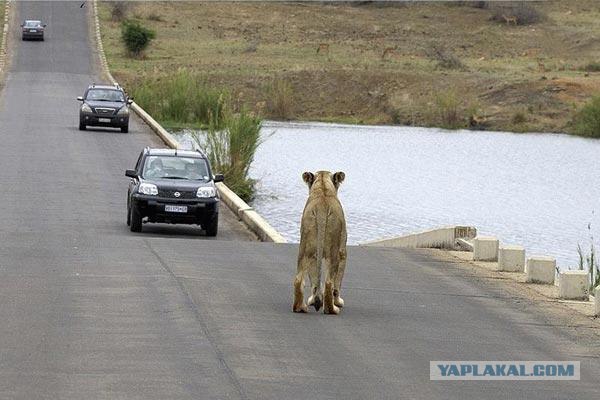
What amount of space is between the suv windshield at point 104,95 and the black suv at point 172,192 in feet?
89.4

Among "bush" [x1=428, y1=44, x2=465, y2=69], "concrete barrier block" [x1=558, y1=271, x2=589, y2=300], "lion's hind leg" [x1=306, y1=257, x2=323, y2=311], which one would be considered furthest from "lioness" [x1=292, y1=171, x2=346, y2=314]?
"bush" [x1=428, y1=44, x2=465, y2=69]

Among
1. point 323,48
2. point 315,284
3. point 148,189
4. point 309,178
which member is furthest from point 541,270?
point 323,48

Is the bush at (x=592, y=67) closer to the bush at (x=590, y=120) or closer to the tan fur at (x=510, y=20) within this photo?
the bush at (x=590, y=120)

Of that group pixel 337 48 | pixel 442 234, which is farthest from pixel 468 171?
pixel 337 48

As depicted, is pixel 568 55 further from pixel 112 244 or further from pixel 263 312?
pixel 263 312

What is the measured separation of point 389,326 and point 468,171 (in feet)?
142

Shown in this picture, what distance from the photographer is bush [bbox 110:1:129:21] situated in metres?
119

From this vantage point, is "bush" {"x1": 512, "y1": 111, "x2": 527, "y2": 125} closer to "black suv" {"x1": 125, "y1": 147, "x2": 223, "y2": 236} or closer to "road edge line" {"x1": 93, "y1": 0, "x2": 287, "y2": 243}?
"road edge line" {"x1": 93, "y1": 0, "x2": 287, "y2": 243}

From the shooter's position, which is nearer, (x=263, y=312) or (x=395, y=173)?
(x=263, y=312)

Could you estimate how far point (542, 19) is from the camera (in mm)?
121438

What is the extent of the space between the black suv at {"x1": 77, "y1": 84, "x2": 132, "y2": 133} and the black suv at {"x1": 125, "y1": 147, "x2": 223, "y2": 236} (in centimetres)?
2591

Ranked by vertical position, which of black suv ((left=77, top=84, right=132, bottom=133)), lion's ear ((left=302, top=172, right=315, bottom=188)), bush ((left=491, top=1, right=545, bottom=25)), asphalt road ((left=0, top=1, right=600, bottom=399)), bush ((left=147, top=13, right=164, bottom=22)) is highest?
bush ((left=491, top=1, right=545, bottom=25))

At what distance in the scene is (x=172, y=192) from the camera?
28156mm

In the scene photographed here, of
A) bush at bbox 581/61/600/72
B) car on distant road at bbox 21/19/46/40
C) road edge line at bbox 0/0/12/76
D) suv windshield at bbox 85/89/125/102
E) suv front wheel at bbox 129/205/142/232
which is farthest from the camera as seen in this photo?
car on distant road at bbox 21/19/46/40
